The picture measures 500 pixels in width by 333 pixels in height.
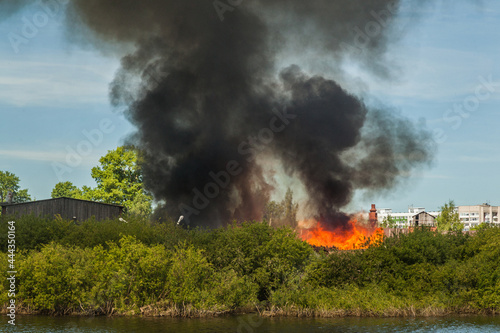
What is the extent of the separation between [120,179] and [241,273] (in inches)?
1816

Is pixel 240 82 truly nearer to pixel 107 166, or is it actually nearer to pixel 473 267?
pixel 107 166

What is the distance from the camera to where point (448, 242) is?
49812 millimetres

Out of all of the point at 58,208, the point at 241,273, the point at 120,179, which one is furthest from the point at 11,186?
the point at 241,273

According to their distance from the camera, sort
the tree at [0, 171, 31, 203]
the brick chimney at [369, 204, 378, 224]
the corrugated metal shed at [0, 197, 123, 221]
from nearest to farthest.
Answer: the corrugated metal shed at [0, 197, 123, 221] → the brick chimney at [369, 204, 378, 224] → the tree at [0, 171, 31, 203]

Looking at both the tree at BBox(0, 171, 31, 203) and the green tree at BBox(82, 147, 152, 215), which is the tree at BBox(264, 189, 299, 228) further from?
the tree at BBox(0, 171, 31, 203)

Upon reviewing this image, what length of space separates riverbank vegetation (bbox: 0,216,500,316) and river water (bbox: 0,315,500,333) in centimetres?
174

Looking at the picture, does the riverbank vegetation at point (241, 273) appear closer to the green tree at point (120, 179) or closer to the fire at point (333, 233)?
the fire at point (333, 233)

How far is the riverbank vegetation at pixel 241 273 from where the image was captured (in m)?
42.8

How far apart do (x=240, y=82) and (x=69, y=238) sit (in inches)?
1724

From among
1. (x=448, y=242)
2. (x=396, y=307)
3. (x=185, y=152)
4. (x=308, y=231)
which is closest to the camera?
(x=396, y=307)

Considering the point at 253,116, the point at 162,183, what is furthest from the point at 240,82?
the point at 162,183

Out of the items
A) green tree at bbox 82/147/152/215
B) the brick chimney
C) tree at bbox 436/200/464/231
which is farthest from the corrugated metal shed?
tree at bbox 436/200/464/231

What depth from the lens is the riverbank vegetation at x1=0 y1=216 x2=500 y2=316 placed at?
1684 inches

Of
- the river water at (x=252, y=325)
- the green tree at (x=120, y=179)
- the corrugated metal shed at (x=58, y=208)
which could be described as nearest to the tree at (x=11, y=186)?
the green tree at (x=120, y=179)
